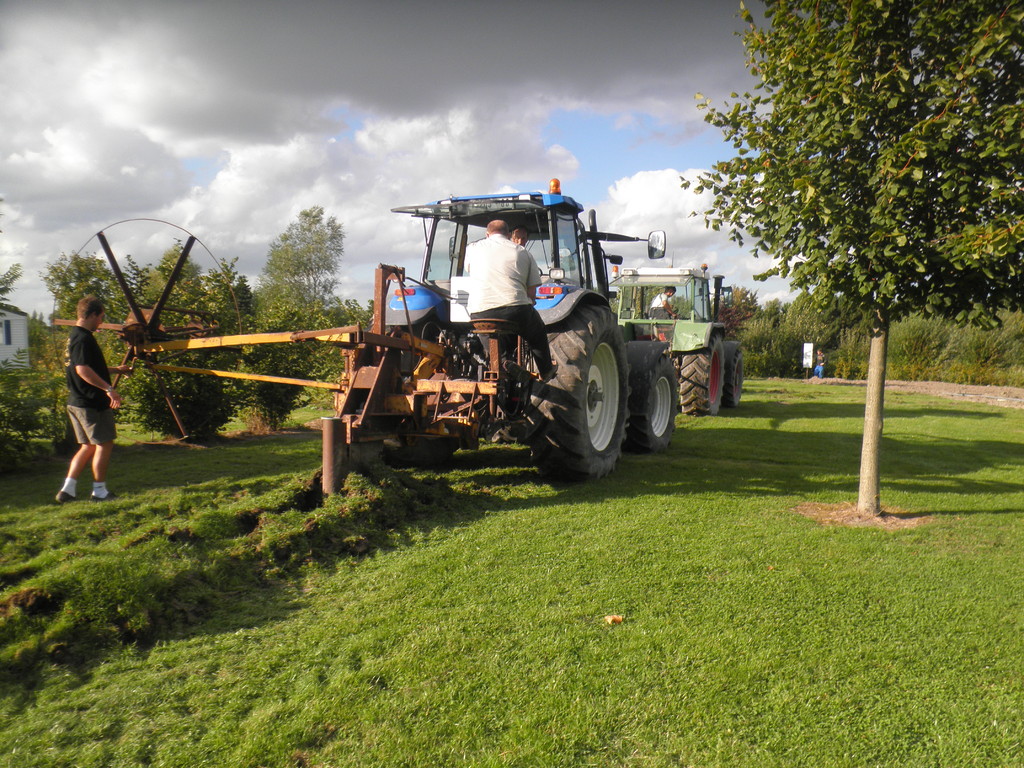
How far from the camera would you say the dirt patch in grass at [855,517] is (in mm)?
5145

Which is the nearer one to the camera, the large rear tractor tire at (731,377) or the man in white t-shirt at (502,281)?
the man in white t-shirt at (502,281)

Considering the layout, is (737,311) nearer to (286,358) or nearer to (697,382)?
(697,382)

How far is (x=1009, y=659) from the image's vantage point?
3.03m

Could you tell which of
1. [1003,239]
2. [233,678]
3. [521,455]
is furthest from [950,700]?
[521,455]

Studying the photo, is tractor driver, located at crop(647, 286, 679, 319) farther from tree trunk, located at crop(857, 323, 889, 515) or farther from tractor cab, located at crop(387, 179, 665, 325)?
tree trunk, located at crop(857, 323, 889, 515)

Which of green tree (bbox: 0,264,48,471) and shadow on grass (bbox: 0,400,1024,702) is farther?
green tree (bbox: 0,264,48,471)

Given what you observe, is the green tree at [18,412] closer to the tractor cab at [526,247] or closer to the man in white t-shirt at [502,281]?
the tractor cab at [526,247]

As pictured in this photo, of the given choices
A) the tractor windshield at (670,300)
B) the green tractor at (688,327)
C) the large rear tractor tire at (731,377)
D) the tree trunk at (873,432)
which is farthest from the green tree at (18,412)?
the large rear tractor tire at (731,377)

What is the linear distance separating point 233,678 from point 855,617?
276cm

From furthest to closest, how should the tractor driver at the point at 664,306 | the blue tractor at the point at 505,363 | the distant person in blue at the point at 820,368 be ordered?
the distant person in blue at the point at 820,368, the tractor driver at the point at 664,306, the blue tractor at the point at 505,363

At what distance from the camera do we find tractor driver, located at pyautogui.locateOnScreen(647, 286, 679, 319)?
13445 millimetres

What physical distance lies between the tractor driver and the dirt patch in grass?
8.13m

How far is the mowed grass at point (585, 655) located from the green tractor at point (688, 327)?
657 centimetres

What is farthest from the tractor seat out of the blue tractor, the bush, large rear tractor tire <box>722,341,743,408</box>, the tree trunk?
large rear tractor tire <box>722,341,743,408</box>
